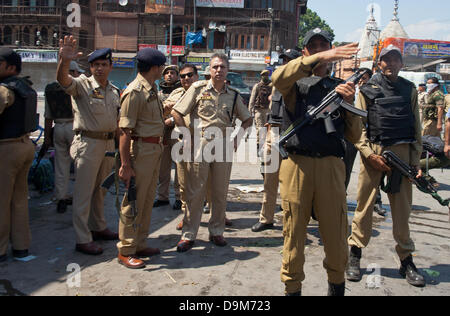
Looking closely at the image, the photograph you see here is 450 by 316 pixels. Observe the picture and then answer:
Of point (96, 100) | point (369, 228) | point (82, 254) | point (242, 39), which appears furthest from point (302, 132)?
point (242, 39)

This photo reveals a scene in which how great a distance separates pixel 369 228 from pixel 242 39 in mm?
38834

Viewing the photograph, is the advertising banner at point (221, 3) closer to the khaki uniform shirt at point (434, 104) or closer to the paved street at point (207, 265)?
the khaki uniform shirt at point (434, 104)

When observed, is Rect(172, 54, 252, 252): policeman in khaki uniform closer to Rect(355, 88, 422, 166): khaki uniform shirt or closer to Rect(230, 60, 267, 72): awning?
Rect(355, 88, 422, 166): khaki uniform shirt

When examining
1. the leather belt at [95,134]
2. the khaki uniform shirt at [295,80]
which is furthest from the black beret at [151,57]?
the khaki uniform shirt at [295,80]

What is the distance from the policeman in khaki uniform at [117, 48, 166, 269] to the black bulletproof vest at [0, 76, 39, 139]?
100 centimetres

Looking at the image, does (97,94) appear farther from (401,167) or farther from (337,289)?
(401,167)

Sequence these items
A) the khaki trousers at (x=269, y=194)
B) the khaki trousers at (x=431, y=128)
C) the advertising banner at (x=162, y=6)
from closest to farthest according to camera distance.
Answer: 1. the khaki trousers at (x=269, y=194)
2. the khaki trousers at (x=431, y=128)
3. the advertising banner at (x=162, y=6)

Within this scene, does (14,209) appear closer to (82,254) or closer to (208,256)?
(82,254)

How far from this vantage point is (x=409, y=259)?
3.81m

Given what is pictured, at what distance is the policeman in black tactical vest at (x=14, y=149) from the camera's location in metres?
3.95

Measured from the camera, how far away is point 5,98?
3.86 meters

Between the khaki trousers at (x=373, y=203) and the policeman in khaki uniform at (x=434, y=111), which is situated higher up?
the policeman in khaki uniform at (x=434, y=111)

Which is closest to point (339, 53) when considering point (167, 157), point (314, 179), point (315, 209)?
point (314, 179)

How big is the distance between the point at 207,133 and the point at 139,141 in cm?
86
